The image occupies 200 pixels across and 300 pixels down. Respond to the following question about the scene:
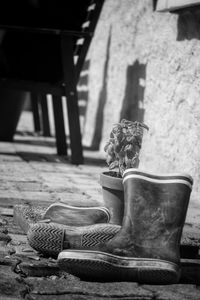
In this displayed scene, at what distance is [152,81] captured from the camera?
16.3 feet

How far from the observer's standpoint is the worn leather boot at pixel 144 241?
1.98 metres

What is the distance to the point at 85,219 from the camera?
8.04 feet

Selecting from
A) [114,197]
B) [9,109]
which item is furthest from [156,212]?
[9,109]

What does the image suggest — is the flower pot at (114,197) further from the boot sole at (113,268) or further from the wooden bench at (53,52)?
the wooden bench at (53,52)

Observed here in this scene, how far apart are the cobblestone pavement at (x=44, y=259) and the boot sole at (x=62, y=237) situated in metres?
0.05

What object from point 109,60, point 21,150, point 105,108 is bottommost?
point 21,150

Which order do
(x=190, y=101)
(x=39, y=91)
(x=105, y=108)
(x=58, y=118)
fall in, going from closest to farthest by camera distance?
(x=190, y=101) → (x=39, y=91) → (x=58, y=118) → (x=105, y=108)

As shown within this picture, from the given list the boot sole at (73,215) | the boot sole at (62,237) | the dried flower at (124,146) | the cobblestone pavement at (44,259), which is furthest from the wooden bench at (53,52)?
the boot sole at (62,237)

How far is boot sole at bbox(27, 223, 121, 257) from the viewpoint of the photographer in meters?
2.20

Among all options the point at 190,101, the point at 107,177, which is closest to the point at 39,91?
the point at 190,101

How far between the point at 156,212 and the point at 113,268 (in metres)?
0.26

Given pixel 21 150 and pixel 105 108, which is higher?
pixel 105 108

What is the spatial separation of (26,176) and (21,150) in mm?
1876

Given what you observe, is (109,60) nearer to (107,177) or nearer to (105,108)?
(105,108)
